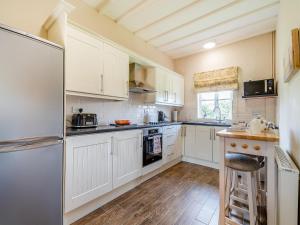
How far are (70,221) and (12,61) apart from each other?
1606 millimetres

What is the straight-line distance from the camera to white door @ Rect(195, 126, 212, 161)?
3.25 metres

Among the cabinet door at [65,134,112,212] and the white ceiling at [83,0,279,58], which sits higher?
the white ceiling at [83,0,279,58]

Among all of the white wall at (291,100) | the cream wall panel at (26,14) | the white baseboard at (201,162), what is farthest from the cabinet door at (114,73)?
the white baseboard at (201,162)

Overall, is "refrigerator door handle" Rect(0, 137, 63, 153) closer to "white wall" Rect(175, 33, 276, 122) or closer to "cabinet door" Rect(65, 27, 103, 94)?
"cabinet door" Rect(65, 27, 103, 94)

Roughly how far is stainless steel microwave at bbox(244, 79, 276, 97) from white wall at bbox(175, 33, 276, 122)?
382 mm

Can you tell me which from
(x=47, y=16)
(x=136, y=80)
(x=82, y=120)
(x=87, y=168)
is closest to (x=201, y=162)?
(x=136, y=80)

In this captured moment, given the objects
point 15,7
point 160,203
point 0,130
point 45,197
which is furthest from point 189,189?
point 15,7

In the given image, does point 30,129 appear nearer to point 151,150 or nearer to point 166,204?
point 166,204

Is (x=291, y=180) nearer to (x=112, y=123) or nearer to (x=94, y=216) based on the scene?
(x=94, y=216)

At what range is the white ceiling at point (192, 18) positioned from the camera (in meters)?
2.25

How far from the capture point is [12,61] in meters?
1.08

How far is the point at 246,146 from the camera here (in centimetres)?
143

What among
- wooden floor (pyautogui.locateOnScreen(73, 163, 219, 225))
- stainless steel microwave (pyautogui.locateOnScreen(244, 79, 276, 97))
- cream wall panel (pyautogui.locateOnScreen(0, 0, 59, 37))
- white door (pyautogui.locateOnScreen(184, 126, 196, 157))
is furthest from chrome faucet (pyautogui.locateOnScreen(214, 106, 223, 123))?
cream wall panel (pyautogui.locateOnScreen(0, 0, 59, 37))

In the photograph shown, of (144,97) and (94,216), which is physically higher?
(144,97)
